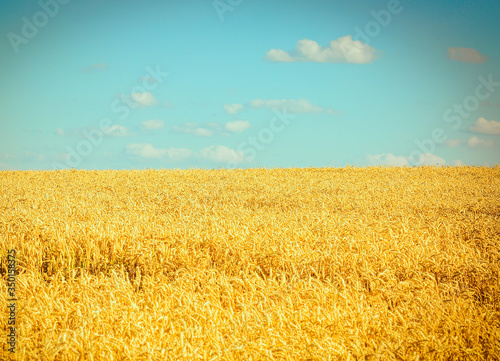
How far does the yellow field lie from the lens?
423 cm

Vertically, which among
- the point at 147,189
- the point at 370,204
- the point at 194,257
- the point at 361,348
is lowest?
the point at 361,348

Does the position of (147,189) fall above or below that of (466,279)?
above

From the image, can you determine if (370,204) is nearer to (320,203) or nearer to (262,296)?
(320,203)

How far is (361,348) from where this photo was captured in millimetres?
4121

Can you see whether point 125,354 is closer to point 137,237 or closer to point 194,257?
point 194,257

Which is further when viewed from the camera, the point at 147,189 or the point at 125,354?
the point at 147,189

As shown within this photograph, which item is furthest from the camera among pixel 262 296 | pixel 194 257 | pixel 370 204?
pixel 370 204

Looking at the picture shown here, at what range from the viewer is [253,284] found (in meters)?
6.11

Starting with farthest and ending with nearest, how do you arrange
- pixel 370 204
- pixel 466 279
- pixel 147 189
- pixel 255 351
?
1. pixel 147 189
2. pixel 370 204
3. pixel 466 279
4. pixel 255 351

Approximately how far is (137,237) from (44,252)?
69.1 inches

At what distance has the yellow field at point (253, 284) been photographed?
423 centimetres

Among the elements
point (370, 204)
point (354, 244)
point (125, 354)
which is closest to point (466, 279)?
point (354, 244)

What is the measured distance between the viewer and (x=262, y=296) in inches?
220

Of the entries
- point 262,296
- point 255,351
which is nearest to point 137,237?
point 262,296
